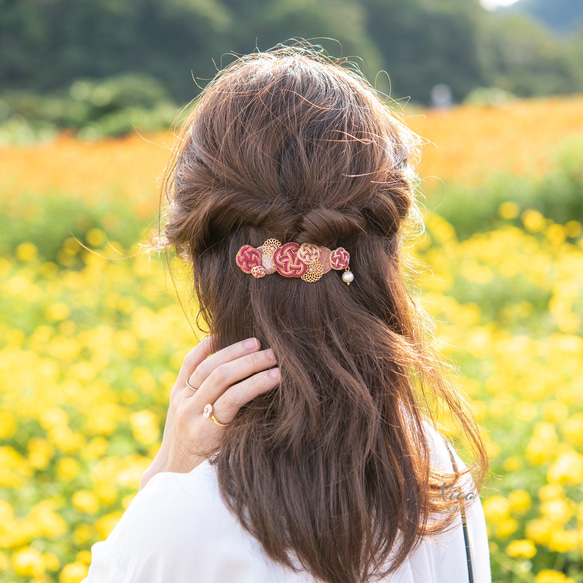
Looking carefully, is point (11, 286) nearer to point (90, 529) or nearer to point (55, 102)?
point (90, 529)

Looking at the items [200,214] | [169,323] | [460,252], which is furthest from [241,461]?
[460,252]

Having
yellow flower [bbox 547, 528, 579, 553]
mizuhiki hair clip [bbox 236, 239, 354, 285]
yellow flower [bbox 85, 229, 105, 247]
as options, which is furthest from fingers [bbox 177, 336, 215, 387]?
yellow flower [bbox 85, 229, 105, 247]

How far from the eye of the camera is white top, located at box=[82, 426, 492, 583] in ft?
2.44

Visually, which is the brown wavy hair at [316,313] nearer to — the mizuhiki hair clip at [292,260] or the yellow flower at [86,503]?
the mizuhiki hair clip at [292,260]

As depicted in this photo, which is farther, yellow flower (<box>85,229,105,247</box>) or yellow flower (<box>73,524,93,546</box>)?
yellow flower (<box>85,229,105,247</box>)

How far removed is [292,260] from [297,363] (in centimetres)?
15

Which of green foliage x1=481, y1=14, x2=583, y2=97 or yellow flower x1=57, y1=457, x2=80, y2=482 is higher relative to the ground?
green foliage x1=481, y1=14, x2=583, y2=97

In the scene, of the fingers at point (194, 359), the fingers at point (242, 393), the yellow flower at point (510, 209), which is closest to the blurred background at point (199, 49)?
the yellow flower at point (510, 209)

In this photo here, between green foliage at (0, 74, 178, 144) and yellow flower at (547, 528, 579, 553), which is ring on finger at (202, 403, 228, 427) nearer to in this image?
yellow flower at (547, 528, 579, 553)

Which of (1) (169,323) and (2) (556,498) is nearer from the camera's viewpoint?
(2) (556,498)

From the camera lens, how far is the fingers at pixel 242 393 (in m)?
0.86

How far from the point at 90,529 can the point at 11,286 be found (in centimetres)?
277

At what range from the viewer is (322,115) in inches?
33.5

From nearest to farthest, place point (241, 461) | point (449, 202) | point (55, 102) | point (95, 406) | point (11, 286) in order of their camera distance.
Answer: point (241, 461), point (95, 406), point (11, 286), point (449, 202), point (55, 102)
